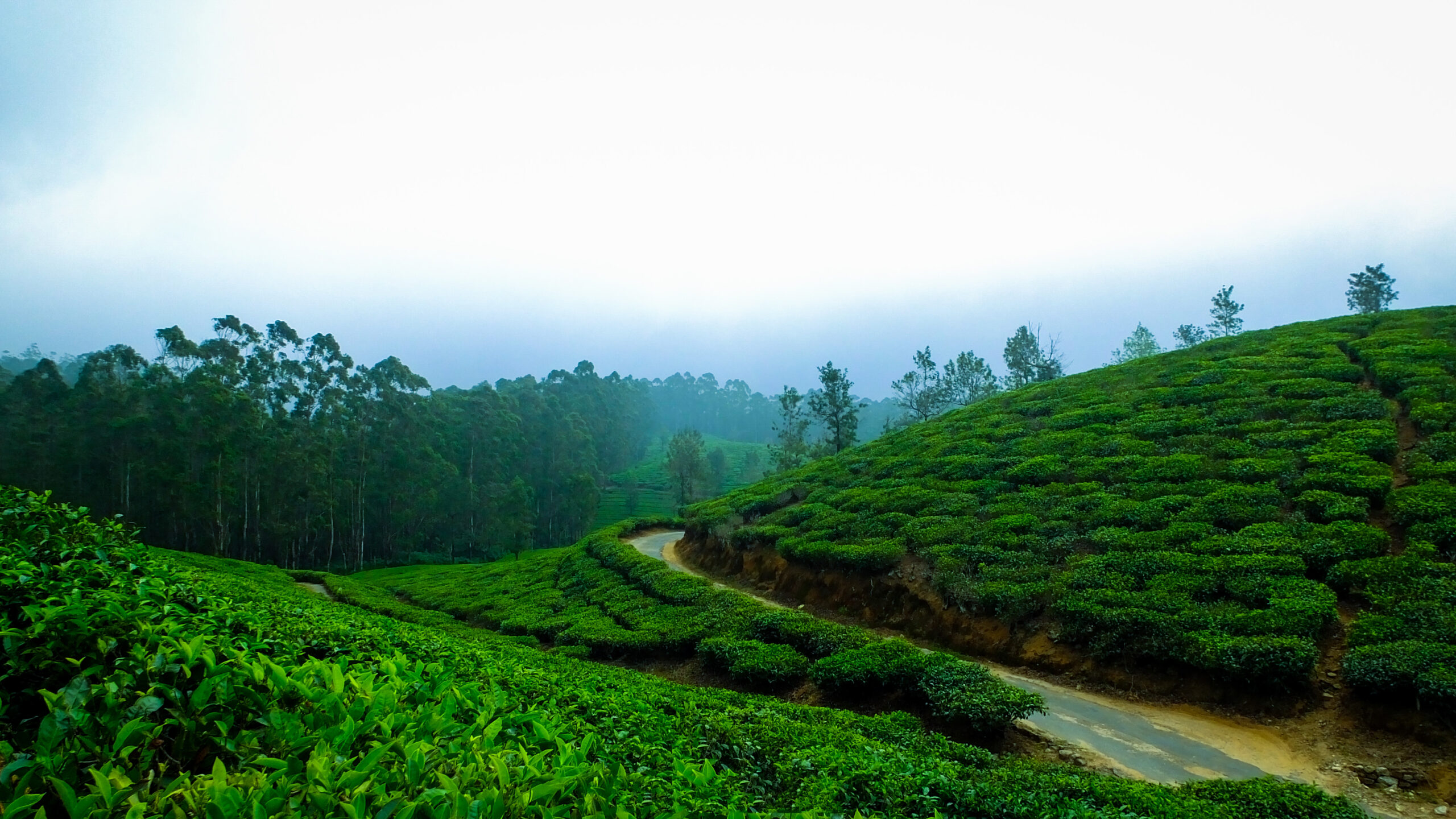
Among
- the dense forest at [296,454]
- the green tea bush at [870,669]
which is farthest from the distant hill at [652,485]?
the green tea bush at [870,669]

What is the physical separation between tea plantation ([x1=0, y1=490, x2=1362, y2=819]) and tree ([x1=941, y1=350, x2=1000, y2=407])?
5533 cm

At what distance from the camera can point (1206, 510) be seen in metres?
14.3

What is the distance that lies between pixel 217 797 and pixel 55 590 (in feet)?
7.34

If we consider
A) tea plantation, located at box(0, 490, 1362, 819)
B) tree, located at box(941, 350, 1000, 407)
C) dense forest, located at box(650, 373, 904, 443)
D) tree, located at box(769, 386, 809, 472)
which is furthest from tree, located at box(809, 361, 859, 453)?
dense forest, located at box(650, 373, 904, 443)

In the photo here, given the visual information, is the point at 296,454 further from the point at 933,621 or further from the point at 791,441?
the point at 933,621

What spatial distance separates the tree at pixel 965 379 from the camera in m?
58.8

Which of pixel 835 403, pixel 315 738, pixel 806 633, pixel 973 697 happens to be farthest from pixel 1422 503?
pixel 835 403

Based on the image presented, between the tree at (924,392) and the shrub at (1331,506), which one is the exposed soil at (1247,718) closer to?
the shrub at (1331,506)

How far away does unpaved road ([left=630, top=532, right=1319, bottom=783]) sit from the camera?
812cm

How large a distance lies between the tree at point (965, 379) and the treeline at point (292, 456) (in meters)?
32.7

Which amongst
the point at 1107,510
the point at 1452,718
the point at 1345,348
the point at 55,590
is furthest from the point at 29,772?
the point at 1345,348

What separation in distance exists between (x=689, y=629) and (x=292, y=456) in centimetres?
3695

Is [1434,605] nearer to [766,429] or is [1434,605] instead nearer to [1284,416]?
[1284,416]

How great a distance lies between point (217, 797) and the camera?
210 centimetres
